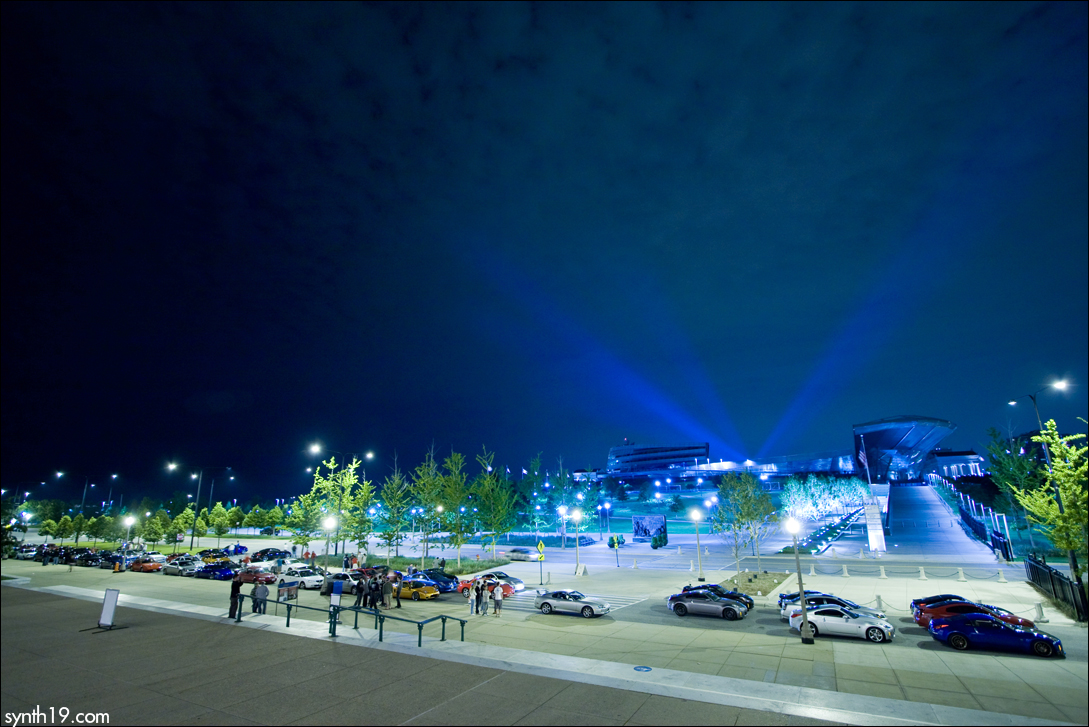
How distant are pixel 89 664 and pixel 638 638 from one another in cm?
1767

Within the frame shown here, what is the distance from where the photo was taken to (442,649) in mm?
16406

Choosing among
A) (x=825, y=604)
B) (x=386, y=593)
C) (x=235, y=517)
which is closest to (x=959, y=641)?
(x=825, y=604)

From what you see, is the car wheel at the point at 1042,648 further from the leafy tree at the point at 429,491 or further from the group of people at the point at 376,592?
the leafy tree at the point at 429,491

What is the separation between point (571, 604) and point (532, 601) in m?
4.95

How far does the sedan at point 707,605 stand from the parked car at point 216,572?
33822 mm

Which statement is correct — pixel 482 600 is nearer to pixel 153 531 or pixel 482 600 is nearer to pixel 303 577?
pixel 303 577

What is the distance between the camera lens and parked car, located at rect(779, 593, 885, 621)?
67.1 ft

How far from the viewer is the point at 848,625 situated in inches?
761

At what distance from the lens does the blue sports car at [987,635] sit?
10039 mm

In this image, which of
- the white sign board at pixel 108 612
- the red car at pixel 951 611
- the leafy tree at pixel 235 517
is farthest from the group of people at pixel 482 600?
the leafy tree at pixel 235 517

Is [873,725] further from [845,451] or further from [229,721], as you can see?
[845,451]

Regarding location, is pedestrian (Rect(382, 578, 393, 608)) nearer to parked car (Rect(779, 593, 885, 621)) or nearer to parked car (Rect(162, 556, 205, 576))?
parked car (Rect(779, 593, 885, 621))

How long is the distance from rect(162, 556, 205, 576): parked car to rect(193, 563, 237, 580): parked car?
4.49 feet

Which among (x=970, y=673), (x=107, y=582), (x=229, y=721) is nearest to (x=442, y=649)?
(x=229, y=721)
